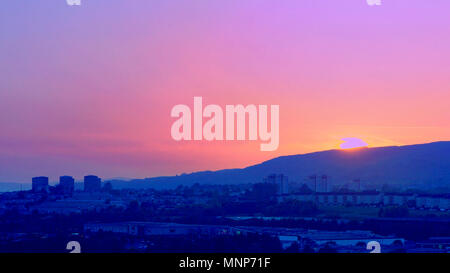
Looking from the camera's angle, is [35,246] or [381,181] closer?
[35,246]

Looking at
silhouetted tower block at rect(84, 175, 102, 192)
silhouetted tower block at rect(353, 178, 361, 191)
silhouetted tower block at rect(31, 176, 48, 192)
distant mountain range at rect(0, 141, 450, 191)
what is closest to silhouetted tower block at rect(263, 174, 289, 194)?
Result: distant mountain range at rect(0, 141, 450, 191)

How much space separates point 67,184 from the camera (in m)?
13.9

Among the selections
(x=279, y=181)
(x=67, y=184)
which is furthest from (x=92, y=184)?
(x=279, y=181)

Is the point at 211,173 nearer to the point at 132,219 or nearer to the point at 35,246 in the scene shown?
the point at 132,219

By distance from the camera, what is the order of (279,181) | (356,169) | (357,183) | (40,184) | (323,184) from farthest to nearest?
(356,169) < (357,183) < (323,184) < (279,181) < (40,184)

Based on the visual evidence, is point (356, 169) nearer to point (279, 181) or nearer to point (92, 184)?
point (279, 181)

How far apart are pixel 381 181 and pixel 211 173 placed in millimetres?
5831

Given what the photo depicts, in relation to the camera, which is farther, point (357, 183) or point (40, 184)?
point (357, 183)

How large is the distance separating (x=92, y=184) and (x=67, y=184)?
38 cm

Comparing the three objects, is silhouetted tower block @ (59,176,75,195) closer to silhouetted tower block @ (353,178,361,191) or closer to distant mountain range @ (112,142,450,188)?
distant mountain range @ (112,142,450,188)

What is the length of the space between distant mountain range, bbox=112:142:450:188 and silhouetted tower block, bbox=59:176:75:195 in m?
0.68

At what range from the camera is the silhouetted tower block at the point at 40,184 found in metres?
13.1
